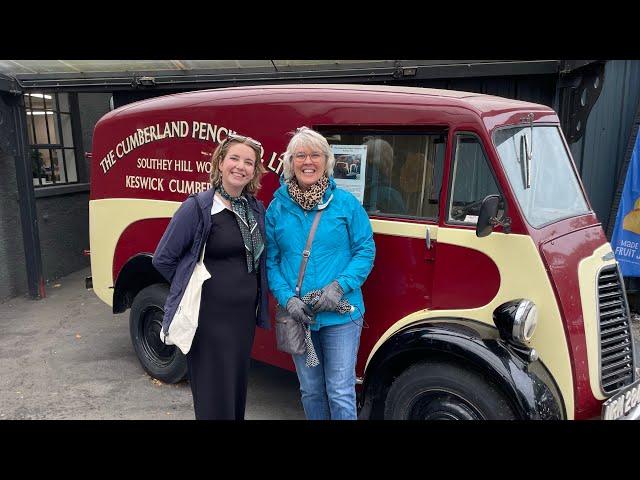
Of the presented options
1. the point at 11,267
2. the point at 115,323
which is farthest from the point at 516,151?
the point at 11,267

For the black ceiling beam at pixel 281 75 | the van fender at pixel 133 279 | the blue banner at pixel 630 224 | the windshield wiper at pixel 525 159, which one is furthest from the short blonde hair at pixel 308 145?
the blue banner at pixel 630 224

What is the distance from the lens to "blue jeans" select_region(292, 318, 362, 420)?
9.42 feet

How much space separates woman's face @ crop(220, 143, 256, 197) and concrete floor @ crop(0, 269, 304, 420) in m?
2.20

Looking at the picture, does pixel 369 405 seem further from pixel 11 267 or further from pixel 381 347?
pixel 11 267

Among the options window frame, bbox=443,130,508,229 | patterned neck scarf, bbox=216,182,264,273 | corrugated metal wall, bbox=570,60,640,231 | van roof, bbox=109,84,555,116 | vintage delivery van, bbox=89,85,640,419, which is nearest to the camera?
patterned neck scarf, bbox=216,182,264,273

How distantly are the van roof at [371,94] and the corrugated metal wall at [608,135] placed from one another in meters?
3.25

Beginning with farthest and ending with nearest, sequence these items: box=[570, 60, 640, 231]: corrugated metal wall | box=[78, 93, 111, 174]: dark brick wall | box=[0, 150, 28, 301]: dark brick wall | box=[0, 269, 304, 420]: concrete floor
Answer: box=[78, 93, 111, 174]: dark brick wall < box=[0, 150, 28, 301]: dark brick wall < box=[570, 60, 640, 231]: corrugated metal wall < box=[0, 269, 304, 420]: concrete floor

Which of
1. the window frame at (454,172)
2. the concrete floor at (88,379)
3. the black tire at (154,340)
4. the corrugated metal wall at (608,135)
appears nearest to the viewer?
the window frame at (454,172)

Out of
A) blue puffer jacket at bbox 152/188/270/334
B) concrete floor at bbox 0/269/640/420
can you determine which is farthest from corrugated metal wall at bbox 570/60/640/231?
blue puffer jacket at bbox 152/188/270/334

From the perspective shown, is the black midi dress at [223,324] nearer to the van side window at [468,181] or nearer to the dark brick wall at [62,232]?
the van side window at [468,181]

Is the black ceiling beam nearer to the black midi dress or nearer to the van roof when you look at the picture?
the van roof

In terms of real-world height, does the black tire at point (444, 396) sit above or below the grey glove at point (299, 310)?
below

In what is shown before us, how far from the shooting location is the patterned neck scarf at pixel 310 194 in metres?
2.77

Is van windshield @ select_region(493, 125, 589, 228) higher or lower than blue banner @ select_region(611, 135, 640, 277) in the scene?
higher
